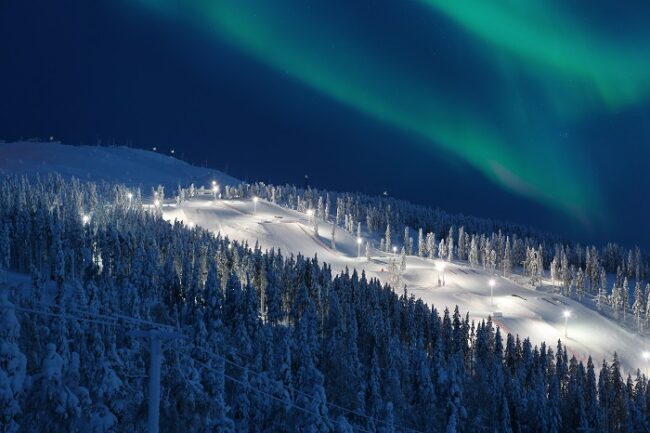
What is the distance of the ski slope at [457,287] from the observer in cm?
8100

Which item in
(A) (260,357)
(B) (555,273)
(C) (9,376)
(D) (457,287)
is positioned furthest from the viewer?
(B) (555,273)

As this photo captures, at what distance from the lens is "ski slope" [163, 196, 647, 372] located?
8100cm

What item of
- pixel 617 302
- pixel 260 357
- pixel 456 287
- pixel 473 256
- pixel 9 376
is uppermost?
pixel 9 376

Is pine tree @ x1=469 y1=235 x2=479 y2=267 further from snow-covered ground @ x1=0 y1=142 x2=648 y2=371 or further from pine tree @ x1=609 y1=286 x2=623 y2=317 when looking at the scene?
pine tree @ x1=609 y1=286 x2=623 y2=317

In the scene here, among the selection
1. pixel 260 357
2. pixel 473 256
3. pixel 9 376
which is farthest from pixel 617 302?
pixel 9 376

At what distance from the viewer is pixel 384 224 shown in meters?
182

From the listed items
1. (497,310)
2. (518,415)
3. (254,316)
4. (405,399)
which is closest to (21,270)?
(254,316)

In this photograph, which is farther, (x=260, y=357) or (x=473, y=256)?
(x=473, y=256)

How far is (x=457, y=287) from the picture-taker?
102 meters

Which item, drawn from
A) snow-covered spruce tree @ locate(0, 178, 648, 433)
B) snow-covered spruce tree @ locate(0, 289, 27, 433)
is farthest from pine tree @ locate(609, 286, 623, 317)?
snow-covered spruce tree @ locate(0, 289, 27, 433)

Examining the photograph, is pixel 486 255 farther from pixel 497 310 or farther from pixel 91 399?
pixel 91 399

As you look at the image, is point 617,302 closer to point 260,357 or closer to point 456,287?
point 456,287

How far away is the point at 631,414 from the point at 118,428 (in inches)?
2121

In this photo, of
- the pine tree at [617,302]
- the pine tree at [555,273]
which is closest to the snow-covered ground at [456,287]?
the pine tree at [617,302]
